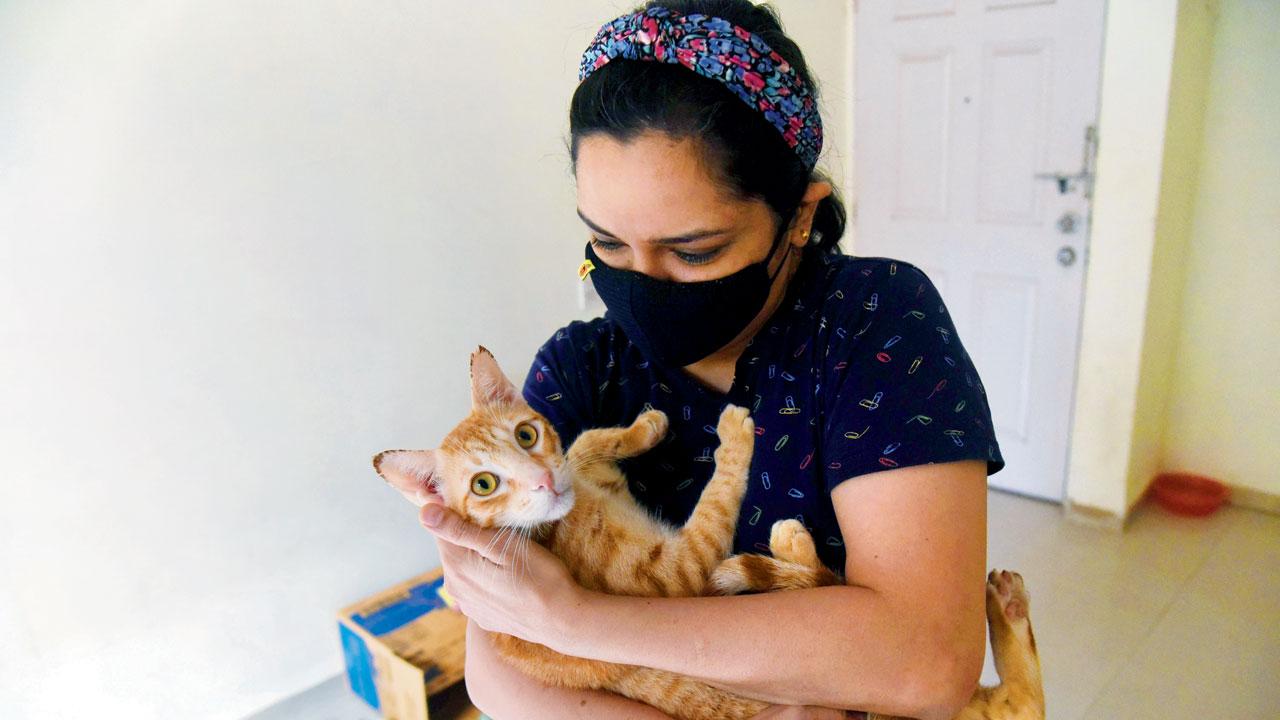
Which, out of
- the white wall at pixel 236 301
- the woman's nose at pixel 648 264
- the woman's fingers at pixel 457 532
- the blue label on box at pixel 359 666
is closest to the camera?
the woman's fingers at pixel 457 532

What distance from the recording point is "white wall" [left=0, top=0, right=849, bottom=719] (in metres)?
1.96

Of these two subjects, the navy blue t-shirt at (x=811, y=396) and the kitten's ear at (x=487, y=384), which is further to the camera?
the kitten's ear at (x=487, y=384)

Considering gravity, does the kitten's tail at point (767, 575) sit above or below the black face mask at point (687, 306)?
below

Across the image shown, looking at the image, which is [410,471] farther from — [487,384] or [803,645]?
[803,645]

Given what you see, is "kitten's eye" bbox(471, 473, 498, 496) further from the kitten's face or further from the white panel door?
the white panel door

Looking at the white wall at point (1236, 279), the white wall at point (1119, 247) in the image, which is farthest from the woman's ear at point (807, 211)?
the white wall at point (1236, 279)

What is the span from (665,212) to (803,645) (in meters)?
0.58

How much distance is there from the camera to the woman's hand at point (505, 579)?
3.28 ft

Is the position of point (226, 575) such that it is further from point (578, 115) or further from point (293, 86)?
point (578, 115)

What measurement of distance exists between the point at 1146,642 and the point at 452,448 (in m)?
2.68

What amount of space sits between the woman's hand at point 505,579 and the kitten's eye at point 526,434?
22cm

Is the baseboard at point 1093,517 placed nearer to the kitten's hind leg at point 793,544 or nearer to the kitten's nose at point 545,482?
the kitten's hind leg at point 793,544

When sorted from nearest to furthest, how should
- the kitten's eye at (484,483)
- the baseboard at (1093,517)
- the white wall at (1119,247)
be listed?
the kitten's eye at (484,483), the white wall at (1119,247), the baseboard at (1093,517)

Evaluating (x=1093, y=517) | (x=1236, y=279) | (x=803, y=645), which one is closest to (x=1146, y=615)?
(x=1093, y=517)
